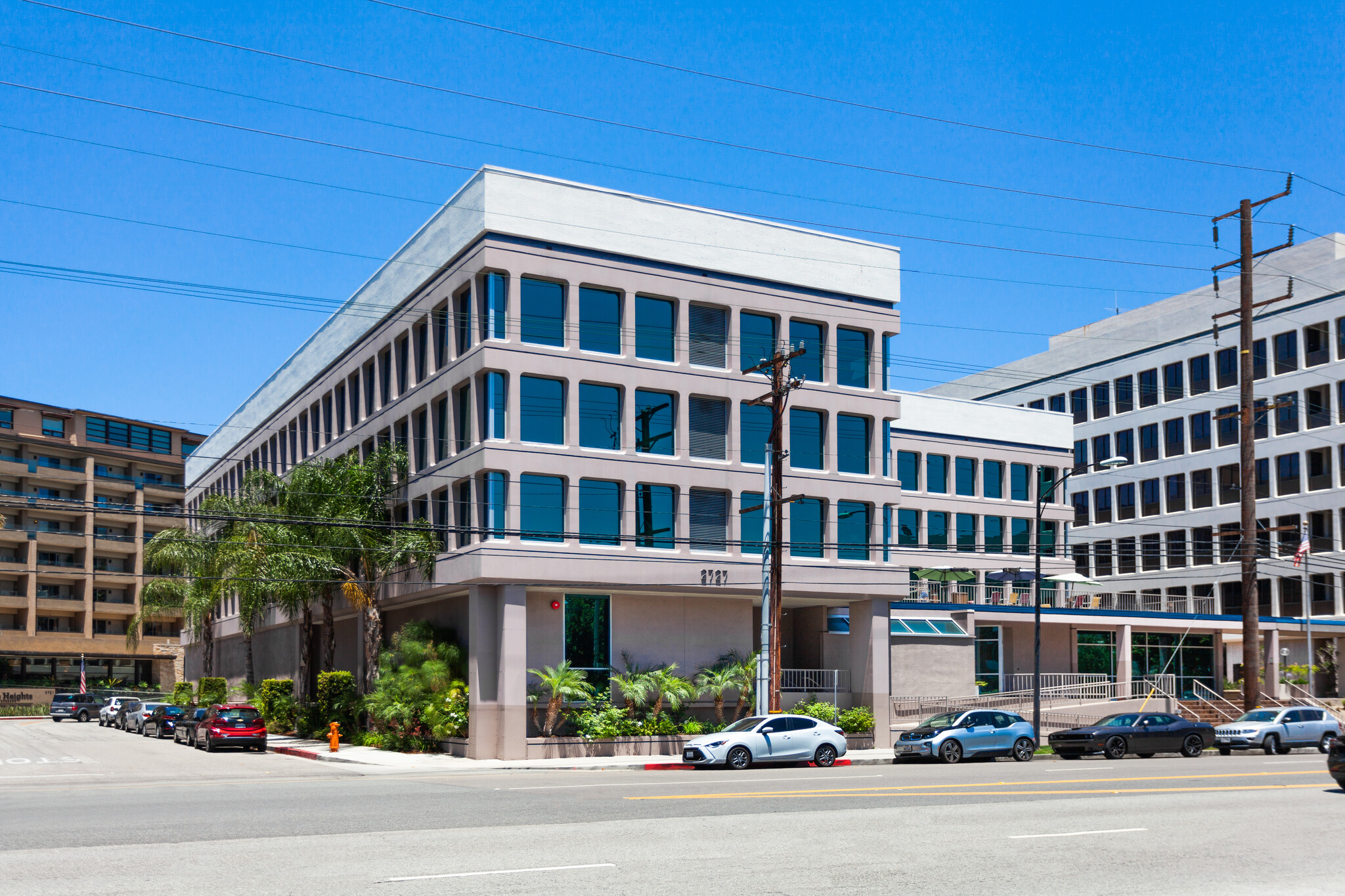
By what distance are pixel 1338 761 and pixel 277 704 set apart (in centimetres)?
4212

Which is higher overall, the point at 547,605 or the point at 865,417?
the point at 865,417

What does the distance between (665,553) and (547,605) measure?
4075mm

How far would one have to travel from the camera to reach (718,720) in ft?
136

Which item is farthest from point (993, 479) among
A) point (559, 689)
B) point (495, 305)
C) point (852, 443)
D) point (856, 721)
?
point (495, 305)

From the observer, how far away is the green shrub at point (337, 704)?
1800 inches

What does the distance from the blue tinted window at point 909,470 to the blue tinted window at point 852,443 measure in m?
15.2

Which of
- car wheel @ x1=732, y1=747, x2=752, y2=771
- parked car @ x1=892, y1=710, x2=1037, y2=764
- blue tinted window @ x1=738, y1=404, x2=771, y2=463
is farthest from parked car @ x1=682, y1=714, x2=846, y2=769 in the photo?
blue tinted window @ x1=738, y1=404, x2=771, y2=463

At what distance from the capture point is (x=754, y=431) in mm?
43344

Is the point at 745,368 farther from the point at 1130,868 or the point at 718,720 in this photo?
the point at 1130,868

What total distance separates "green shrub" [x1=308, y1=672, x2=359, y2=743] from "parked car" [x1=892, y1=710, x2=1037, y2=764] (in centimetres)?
2021

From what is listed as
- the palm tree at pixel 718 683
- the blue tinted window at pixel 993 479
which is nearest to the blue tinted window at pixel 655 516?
the palm tree at pixel 718 683

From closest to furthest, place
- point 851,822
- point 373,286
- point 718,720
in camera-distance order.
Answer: point 851,822 < point 718,720 < point 373,286

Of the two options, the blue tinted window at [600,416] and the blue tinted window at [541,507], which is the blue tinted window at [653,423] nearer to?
the blue tinted window at [600,416]

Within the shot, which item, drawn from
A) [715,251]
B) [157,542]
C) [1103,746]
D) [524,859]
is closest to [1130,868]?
[524,859]
